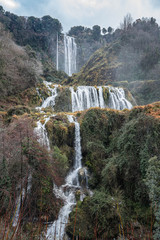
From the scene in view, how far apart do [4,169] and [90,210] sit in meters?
4.26

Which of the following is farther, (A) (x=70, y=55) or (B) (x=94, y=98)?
(A) (x=70, y=55)

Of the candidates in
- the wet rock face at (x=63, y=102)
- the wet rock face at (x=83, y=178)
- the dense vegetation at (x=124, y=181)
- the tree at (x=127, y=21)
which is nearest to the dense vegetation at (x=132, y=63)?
the tree at (x=127, y=21)

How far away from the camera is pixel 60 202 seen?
24.4ft

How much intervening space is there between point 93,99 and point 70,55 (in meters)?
36.2

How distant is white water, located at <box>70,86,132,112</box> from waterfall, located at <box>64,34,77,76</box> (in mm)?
31558

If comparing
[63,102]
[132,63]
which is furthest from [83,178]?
[132,63]

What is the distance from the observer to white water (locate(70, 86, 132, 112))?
2008 cm

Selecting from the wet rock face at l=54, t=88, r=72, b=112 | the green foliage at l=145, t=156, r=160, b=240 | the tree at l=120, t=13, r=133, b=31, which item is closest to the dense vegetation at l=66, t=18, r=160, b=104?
the tree at l=120, t=13, r=133, b=31

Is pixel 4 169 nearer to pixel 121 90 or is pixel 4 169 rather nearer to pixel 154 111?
pixel 154 111

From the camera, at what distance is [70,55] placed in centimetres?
5072

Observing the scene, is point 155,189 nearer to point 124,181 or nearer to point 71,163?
point 124,181

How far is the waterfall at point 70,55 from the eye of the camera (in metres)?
49.8

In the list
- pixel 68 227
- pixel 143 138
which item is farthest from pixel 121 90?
pixel 68 227

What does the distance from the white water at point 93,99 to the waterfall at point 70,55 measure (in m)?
31.6
